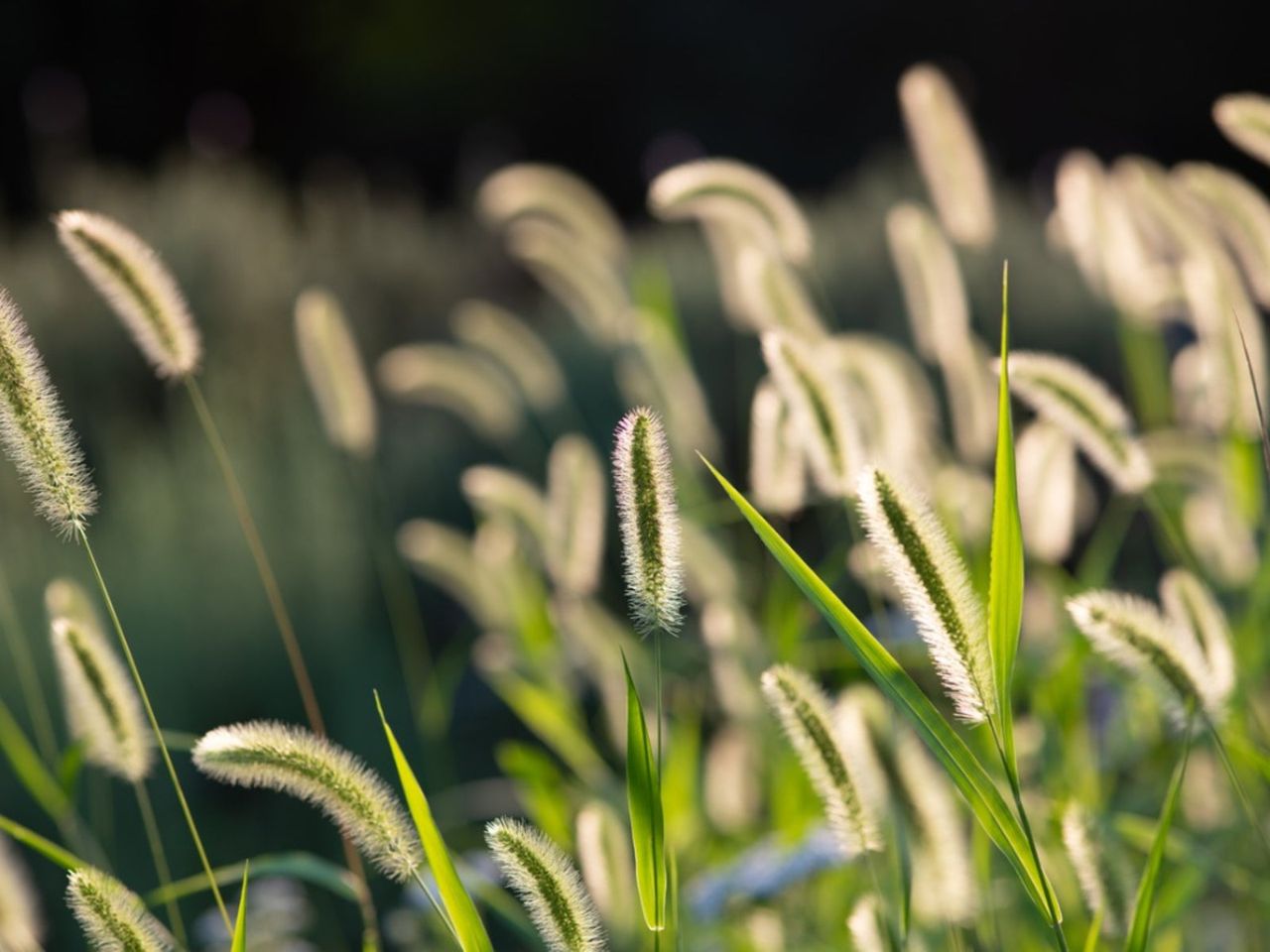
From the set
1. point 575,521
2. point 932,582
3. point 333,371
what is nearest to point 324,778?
point 932,582

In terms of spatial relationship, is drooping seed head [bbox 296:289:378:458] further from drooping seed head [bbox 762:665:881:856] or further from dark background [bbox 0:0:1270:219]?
dark background [bbox 0:0:1270:219]

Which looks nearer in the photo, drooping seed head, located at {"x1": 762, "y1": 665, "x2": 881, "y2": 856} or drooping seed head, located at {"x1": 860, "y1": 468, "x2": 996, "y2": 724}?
drooping seed head, located at {"x1": 860, "y1": 468, "x2": 996, "y2": 724}

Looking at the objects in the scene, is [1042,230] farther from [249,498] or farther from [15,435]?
[15,435]

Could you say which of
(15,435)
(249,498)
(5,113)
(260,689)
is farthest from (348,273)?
(5,113)

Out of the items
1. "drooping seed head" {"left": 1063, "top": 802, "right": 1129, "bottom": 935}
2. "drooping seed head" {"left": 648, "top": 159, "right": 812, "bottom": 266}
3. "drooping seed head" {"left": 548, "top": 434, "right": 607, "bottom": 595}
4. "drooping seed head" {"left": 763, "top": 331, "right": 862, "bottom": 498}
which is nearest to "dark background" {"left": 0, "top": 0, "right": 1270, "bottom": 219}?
"drooping seed head" {"left": 648, "top": 159, "right": 812, "bottom": 266}

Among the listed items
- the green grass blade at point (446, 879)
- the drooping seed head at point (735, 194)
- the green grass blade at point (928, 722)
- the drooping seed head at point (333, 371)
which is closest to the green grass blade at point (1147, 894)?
the green grass blade at point (928, 722)
